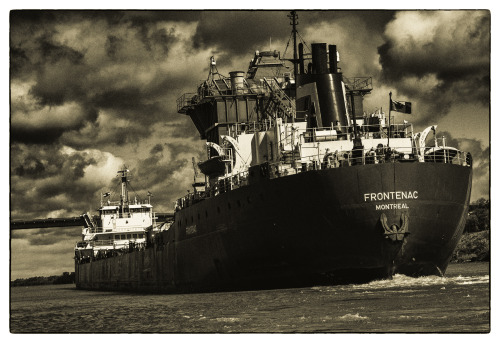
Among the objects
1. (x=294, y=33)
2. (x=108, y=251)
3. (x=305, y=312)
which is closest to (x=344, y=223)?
(x=305, y=312)

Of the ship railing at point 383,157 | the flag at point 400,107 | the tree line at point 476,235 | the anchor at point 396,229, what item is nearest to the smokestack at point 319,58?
the ship railing at point 383,157

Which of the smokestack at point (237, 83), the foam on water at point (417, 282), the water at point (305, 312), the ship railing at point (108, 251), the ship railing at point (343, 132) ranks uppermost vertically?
the smokestack at point (237, 83)

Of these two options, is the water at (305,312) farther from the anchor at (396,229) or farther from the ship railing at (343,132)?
the ship railing at (343,132)

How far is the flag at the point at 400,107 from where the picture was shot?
23.2 metres

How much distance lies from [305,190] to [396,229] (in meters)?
2.61

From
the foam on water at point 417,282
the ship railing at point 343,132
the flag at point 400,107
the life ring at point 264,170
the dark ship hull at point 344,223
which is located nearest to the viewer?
the flag at point 400,107

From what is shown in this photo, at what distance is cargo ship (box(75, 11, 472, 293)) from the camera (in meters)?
24.1

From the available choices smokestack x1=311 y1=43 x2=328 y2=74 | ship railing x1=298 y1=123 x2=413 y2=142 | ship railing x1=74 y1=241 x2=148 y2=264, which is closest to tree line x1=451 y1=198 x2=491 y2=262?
ship railing x1=298 y1=123 x2=413 y2=142

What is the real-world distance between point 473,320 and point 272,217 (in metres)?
8.61

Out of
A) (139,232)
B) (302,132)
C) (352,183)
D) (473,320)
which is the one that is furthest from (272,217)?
(139,232)

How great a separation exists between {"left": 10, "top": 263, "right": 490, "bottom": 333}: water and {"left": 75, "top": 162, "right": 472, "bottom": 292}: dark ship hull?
1.80ft

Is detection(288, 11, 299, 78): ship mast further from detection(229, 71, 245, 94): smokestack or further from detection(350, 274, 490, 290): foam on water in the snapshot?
detection(350, 274, 490, 290): foam on water

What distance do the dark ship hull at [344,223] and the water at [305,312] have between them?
548 mm

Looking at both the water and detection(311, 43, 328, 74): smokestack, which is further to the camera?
detection(311, 43, 328, 74): smokestack
